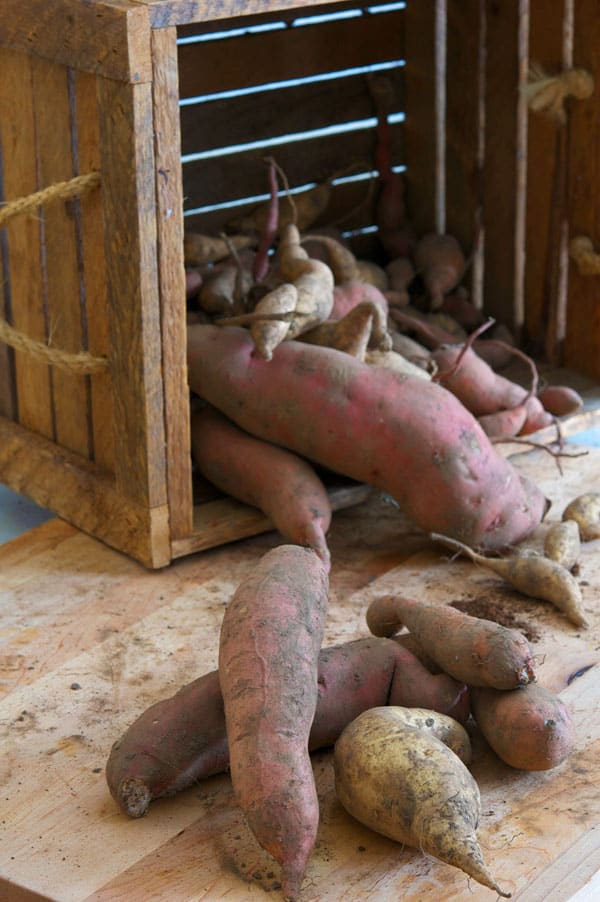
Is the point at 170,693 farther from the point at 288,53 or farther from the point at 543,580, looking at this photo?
the point at 288,53

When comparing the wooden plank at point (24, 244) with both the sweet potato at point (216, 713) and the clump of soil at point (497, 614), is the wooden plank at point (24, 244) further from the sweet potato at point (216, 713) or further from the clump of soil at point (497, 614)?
the sweet potato at point (216, 713)

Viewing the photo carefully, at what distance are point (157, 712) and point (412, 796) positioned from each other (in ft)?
1.10

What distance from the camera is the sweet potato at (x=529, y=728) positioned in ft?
5.26

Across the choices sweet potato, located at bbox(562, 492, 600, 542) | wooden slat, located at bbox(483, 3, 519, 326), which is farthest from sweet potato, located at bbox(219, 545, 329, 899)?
wooden slat, located at bbox(483, 3, 519, 326)

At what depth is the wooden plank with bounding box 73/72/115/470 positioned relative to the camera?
2119 millimetres

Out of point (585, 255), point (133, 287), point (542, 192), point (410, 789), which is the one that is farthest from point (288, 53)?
point (410, 789)

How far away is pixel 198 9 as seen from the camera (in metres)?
2.02

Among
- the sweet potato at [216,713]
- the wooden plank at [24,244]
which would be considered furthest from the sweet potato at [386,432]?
the sweet potato at [216,713]

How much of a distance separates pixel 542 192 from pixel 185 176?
805 millimetres

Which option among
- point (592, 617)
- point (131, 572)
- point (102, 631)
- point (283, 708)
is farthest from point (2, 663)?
point (592, 617)

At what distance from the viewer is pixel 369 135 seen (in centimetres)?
335

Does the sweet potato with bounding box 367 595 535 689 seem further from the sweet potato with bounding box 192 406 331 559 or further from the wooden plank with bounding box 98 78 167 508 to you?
the wooden plank with bounding box 98 78 167 508

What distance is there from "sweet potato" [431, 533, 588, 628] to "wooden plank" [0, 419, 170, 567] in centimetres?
47

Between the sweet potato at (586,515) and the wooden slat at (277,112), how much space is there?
1.25 metres
